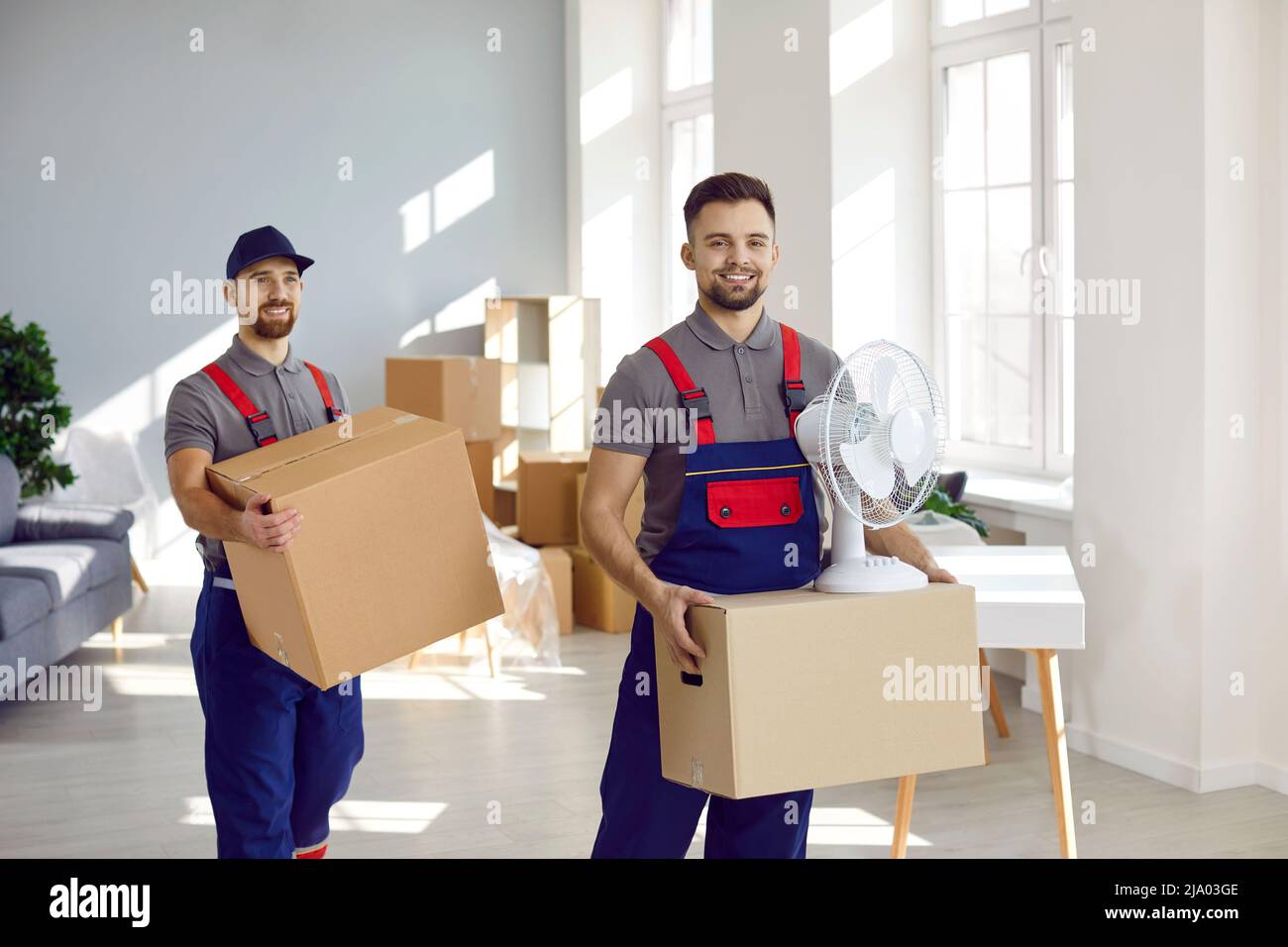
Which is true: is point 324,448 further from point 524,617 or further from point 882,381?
point 524,617

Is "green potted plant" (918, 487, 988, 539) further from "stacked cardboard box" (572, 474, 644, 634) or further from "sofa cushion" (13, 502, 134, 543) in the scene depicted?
"sofa cushion" (13, 502, 134, 543)

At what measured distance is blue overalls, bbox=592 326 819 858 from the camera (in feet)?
7.59

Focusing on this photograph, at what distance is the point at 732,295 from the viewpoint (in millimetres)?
2330

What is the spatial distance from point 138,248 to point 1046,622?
19.2ft

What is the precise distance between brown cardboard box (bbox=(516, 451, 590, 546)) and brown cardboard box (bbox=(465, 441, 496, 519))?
0.70 m

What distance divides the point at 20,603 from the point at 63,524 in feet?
3.92

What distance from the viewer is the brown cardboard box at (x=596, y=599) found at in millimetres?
6254

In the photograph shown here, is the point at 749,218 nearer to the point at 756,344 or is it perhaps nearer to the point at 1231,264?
the point at 756,344

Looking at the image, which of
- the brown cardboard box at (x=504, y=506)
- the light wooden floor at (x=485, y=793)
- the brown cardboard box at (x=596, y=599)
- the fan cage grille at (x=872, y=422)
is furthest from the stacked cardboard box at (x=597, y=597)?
the fan cage grille at (x=872, y=422)

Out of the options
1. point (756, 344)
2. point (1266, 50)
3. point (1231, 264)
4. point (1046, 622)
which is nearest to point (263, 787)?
point (756, 344)

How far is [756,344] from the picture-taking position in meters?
2.39

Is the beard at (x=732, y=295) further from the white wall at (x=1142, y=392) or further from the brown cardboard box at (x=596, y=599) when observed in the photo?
the brown cardboard box at (x=596, y=599)

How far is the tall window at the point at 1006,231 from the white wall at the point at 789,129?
620 millimetres

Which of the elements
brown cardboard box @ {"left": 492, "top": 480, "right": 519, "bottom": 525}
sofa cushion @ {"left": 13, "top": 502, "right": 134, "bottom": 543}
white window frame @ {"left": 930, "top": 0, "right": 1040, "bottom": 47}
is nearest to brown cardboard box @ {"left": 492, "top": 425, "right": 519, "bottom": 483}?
brown cardboard box @ {"left": 492, "top": 480, "right": 519, "bottom": 525}
